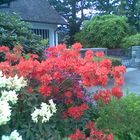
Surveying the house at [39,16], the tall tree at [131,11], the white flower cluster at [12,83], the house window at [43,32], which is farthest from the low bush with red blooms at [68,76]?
the tall tree at [131,11]

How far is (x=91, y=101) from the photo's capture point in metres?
3.76

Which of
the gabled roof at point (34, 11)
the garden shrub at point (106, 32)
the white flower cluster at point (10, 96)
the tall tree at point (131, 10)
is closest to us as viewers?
the white flower cluster at point (10, 96)

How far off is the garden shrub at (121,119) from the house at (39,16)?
11.3 meters

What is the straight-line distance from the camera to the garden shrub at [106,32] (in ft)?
61.8

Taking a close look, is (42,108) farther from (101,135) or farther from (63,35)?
(63,35)

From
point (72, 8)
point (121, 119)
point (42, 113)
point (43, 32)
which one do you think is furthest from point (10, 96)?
point (72, 8)

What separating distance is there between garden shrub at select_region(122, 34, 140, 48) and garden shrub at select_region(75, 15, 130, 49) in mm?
803

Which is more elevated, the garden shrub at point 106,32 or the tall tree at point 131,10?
the tall tree at point 131,10

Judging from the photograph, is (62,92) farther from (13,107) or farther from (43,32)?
(43,32)

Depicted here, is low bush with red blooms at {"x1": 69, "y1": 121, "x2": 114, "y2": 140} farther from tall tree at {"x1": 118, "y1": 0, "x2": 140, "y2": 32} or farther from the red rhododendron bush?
tall tree at {"x1": 118, "y1": 0, "x2": 140, "y2": 32}

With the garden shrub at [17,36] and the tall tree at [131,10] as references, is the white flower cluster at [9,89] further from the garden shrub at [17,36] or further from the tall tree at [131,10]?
the tall tree at [131,10]

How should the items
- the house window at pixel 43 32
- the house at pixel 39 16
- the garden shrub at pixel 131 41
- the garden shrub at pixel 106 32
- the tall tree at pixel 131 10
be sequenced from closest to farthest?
1. the house at pixel 39 16
2. the house window at pixel 43 32
3. the garden shrub at pixel 131 41
4. the garden shrub at pixel 106 32
5. the tall tree at pixel 131 10

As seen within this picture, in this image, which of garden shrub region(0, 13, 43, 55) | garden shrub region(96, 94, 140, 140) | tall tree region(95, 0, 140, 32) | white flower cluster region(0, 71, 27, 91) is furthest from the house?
white flower cluster region(0, 71, 27, 91)

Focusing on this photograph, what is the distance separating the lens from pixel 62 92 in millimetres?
3336
